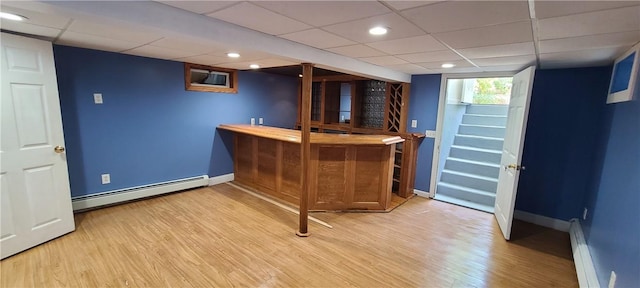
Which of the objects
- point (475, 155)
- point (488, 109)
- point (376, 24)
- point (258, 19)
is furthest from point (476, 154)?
point (258, 19)

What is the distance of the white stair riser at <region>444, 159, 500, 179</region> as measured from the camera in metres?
4.41

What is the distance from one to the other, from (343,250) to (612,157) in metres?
2.44

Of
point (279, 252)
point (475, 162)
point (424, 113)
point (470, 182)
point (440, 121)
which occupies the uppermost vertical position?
point (424, 113)

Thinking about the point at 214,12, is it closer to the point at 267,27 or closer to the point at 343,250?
the point at 267,27

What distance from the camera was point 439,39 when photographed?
2.14m

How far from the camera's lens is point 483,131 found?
5152 millimetres

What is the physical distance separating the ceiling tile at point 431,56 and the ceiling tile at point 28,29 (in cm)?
308

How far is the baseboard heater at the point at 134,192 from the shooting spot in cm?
326

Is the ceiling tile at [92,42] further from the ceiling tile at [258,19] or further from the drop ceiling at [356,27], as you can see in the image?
the ceiling tile at [258,19]

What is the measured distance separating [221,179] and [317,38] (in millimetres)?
3197

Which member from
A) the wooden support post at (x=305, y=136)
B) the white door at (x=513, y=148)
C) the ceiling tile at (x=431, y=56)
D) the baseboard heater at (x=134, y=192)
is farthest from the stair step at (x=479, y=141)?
the baseboard heater at (x=134, y=192)

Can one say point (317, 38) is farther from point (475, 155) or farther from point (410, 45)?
point (475, 155)

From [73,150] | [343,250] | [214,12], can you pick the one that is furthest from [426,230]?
[73,150]

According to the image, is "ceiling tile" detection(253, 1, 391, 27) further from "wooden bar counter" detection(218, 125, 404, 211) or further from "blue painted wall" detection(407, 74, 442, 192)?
"blue painted wall" detection(407, 74, 442, 192)
